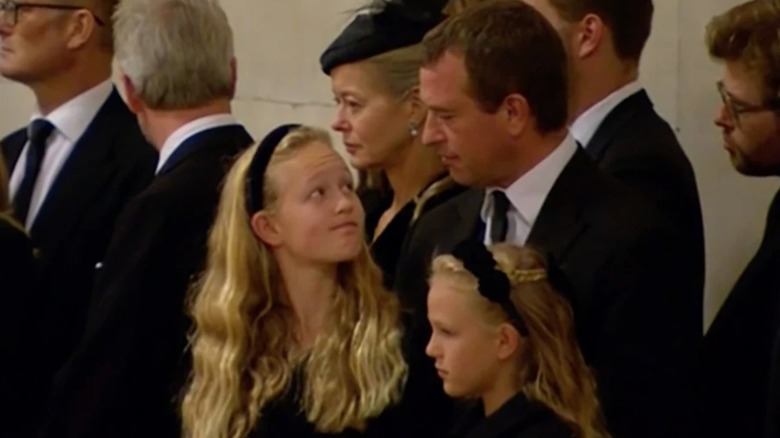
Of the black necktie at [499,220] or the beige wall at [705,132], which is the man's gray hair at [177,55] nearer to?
the black necktie at [499,220]

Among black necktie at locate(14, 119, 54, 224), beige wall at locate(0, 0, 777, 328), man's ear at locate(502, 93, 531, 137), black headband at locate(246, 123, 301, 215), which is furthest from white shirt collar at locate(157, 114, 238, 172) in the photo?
beige wall at locate(0, 0, 777, 328)


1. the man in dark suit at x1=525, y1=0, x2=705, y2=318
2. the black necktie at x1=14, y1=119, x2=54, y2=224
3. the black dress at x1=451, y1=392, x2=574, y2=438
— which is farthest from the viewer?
the black necktie at x1=14, y1=119, x2=54, y2=224

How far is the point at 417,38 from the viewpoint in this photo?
3945 mm

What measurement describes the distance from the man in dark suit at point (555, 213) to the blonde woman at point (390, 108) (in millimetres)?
330

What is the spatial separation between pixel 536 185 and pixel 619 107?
0.59m

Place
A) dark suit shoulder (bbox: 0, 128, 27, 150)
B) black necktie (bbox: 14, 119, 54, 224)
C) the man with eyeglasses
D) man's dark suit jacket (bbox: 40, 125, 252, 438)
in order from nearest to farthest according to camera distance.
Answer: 1. man's dark suit jacket (bbox: 40, 125, 252, 438)
2. the man with eyeglasses
3. black necktie (bbox: 14, 119, 54, 224)
4. dark suit shoulder (bbox: 0, 128, 27, 150)

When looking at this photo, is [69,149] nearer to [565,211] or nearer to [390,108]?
[390,108]

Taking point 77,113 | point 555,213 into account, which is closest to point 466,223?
point 555,213

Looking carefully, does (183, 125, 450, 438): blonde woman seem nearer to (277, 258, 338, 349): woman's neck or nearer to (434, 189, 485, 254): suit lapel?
(277, 258, 338, 349): woman's neck

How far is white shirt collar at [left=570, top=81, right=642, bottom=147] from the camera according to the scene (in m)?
3.94

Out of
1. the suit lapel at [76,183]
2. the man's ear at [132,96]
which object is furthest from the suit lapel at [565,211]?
the suit lapel at [76,183]

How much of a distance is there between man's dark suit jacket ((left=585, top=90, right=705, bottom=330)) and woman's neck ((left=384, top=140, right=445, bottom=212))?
1.05 ft

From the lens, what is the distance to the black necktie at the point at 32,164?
4332 millimetres

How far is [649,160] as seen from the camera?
12.4ft
